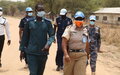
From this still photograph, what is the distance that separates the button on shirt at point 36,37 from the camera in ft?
18.5

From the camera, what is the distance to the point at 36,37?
564cm

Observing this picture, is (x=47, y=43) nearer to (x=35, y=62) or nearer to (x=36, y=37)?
(x=36, y=37)

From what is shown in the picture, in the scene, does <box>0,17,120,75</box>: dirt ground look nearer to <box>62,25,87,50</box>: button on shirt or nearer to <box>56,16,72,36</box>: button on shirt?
<box>56,16,72,36</box>: button on shirt

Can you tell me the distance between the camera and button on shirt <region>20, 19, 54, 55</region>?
222 inches

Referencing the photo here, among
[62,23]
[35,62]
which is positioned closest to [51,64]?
[62,23]

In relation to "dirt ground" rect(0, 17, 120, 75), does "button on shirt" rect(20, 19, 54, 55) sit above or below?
above

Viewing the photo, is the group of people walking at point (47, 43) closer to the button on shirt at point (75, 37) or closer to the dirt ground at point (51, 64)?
the button on shirt at point (75, 37)

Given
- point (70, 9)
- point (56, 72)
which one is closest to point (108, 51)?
point (56, 72)

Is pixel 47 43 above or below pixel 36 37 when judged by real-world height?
below

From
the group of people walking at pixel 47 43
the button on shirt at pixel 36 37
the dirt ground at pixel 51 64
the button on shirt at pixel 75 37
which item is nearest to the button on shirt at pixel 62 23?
the dirt ground at pixel 51 64

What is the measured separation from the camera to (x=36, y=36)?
18.5 feet

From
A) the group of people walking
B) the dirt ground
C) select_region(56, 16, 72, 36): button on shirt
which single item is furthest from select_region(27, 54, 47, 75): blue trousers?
select_region(56, 16, 72, 36): button on shirt

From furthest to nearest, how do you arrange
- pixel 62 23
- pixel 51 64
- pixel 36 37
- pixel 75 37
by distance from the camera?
pixel 51 64, pixel 62 23, pixel 75 37, pixel 36 37

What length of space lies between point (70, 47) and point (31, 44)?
855 millimetres
